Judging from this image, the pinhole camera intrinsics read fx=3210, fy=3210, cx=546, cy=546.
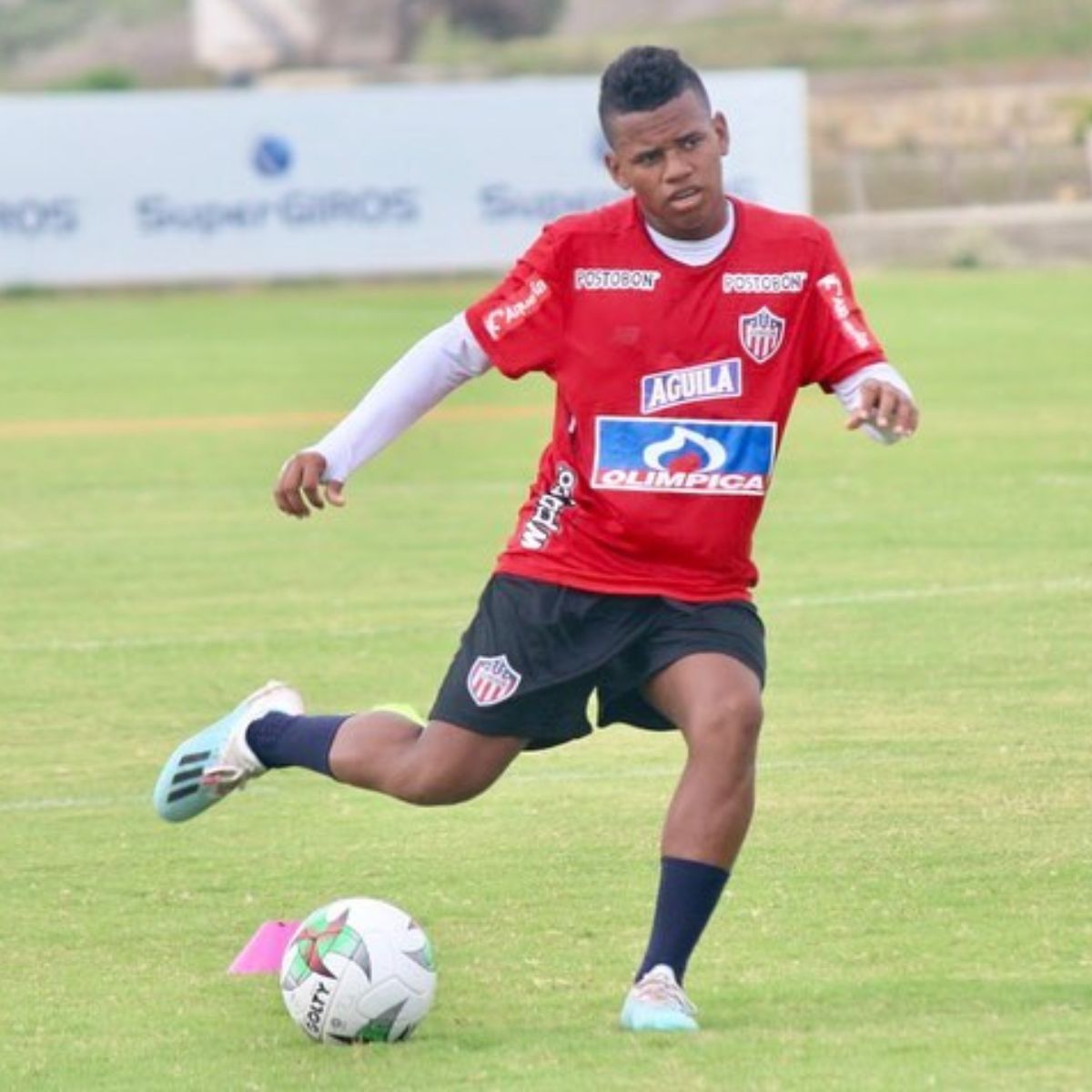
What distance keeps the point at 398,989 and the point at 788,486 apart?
11618mm

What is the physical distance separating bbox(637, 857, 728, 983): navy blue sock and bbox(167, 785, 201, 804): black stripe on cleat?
156 centimetres

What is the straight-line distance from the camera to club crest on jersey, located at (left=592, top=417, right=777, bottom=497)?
7344 mm

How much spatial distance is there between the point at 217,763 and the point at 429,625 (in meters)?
5.57

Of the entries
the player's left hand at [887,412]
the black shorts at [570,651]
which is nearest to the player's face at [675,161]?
the player's left hand at [887,412]

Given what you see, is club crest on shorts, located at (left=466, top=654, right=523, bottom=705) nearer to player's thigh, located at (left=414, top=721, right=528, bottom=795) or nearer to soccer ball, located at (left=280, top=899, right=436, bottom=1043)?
player's thigh, located at (left=414, top=721, right=528, bottom=795)

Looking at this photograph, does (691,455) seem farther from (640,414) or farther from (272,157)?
(272,157)

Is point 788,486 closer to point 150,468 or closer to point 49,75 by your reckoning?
point 150,468

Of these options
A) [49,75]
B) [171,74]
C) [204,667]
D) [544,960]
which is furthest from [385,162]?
[49,75]

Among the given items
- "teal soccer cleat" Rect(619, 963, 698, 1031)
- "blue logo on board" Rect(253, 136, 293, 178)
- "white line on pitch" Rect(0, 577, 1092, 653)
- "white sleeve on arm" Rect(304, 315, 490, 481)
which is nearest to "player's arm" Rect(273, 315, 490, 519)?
"white sleeve on arm" Rect(304, 315, 490, 481)

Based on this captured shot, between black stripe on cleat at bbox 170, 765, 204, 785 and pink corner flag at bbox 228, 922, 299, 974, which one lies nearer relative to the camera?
pink corner flag at bbox 228, 922, 299, 974

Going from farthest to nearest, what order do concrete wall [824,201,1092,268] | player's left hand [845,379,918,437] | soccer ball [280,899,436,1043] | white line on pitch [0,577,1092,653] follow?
concrete wall [824,201,1092,268] → white line on pitch [0,577,1092,653] → player's left hand [845,379,918,437] → soccer ball [280,899,436,1043]

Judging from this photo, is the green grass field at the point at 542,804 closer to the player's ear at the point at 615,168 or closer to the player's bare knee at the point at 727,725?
the player's bare knee at the point at 727,725

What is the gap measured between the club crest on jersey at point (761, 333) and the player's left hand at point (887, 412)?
0.29m

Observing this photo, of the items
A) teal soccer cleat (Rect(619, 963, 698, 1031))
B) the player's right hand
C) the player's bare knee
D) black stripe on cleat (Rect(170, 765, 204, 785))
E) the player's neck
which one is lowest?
teal soccer cleat (Rect(619, 963, 698, 1031))
